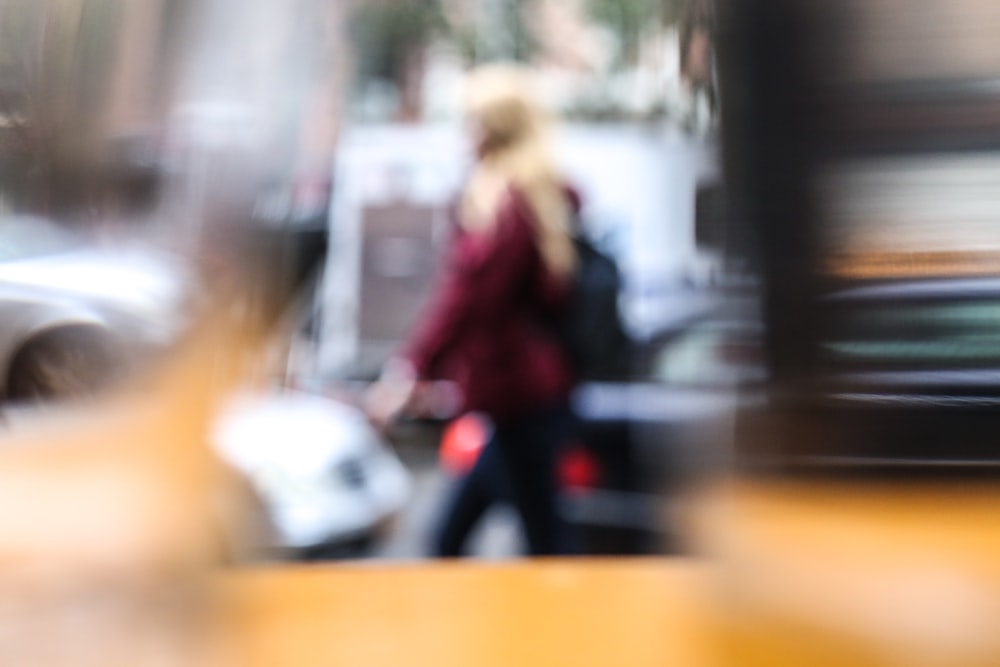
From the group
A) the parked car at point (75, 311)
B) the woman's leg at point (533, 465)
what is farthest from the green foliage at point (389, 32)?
the woman's leg at point (533, 465)

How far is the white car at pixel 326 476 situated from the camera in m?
3.87

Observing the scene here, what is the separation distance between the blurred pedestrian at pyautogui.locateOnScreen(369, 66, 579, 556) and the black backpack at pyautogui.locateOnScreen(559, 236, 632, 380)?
4 centimetres

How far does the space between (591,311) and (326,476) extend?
6.14 feet

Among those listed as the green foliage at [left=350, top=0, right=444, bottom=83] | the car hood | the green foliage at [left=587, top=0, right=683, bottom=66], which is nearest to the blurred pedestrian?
the green foliage at [left=350, top=0, right=444, bottom=83]

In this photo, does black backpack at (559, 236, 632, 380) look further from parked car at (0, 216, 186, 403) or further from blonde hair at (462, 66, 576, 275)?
parked car at (0, 216, 186, 403)

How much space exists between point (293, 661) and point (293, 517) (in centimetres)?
288

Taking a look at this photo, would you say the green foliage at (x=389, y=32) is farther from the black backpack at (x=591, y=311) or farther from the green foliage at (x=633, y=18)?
the black backpack at (x=591, y=311)

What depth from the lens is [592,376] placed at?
9.79 ft

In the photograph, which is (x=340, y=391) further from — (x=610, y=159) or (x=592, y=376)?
(x=592, y=376)

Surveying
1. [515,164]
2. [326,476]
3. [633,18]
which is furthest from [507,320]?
[326,476]

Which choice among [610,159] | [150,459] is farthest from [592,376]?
[150,459]

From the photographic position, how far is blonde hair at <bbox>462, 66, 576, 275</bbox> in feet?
7.91

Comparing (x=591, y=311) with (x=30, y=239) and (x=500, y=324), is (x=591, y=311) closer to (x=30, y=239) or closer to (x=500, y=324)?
(x=500, y=324)

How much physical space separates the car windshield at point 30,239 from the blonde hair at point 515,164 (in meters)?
1.43
